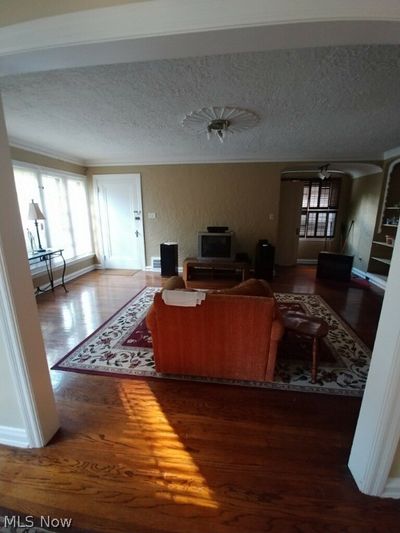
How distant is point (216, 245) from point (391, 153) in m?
3.61

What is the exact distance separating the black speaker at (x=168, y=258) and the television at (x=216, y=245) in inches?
22.8

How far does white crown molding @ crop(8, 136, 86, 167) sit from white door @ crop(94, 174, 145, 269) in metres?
0.50

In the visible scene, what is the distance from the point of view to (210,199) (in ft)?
16.7

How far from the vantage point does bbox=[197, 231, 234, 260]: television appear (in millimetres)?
4629

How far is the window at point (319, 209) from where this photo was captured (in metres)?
6.12

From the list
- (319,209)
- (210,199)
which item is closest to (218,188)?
(210,199)

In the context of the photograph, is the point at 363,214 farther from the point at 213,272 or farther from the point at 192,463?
the point at 192,463

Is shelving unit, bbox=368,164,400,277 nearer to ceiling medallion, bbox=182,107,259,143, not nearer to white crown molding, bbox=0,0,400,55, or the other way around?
A: ceiling medallion, bbox=182,107,259,143

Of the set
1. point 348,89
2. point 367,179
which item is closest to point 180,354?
point 348,89

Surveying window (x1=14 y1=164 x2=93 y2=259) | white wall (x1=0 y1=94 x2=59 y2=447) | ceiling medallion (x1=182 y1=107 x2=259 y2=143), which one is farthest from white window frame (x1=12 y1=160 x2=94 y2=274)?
white wall (x1=0 y1=94 x2=59 y2=447)

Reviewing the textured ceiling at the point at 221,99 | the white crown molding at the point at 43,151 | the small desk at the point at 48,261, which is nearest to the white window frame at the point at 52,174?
the small desk at the point at 48,261

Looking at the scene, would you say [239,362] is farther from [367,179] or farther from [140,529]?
[367,179]

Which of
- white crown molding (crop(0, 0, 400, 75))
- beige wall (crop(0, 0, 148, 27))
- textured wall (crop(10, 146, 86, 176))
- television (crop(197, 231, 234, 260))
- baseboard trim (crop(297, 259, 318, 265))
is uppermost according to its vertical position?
textured wall (crop(10, 146, 86, 176))

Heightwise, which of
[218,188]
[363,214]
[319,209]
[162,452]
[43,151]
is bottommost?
[162,452]
